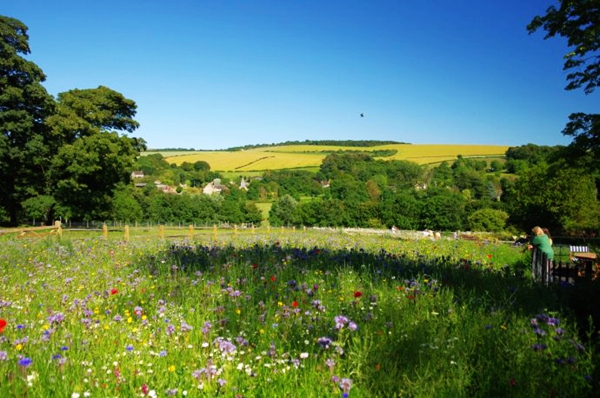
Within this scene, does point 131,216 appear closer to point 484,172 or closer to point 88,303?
point 88,303

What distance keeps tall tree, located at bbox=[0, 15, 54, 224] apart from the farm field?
108836 millimetres

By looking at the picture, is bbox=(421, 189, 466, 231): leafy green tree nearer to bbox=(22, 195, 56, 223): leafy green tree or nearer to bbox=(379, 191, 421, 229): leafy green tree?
bbox=(379, 191, 421, 229): leafy green tree

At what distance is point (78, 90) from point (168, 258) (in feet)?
125

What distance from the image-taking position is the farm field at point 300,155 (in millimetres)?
144250

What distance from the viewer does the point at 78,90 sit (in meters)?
39.5

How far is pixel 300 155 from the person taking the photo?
522 feet

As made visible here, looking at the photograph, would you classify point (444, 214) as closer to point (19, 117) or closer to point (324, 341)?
point (19, 117)

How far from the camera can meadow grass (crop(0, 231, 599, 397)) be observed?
3.23 metres

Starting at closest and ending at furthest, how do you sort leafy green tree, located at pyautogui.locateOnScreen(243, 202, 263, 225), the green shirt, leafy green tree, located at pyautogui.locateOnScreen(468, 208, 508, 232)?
1. the green shirt
2. leafy green tree, located at pyautogui.locateOnScreen(468, 208, 508, 232)
3. leafy green tree, located at pyautogui.locateOnScreen(243, 202, 263, 225)

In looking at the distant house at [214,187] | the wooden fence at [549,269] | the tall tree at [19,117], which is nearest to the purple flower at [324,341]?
the wooden fence at [549,269]

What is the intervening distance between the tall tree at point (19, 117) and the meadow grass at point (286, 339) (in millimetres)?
28059

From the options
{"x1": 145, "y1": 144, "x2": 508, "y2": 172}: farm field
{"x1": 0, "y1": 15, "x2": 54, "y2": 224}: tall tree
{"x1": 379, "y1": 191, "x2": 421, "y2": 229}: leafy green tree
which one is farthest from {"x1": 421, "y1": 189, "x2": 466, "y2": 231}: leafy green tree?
{"x1": 0, "y1": 15, "x2": 54, "y2": 224}: tall tree

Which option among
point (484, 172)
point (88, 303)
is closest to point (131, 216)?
point (88, 303)

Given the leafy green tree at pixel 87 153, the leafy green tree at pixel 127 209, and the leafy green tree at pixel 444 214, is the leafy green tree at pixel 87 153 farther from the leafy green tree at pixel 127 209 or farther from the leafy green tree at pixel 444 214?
the leafy green tree at pixel 444 214
